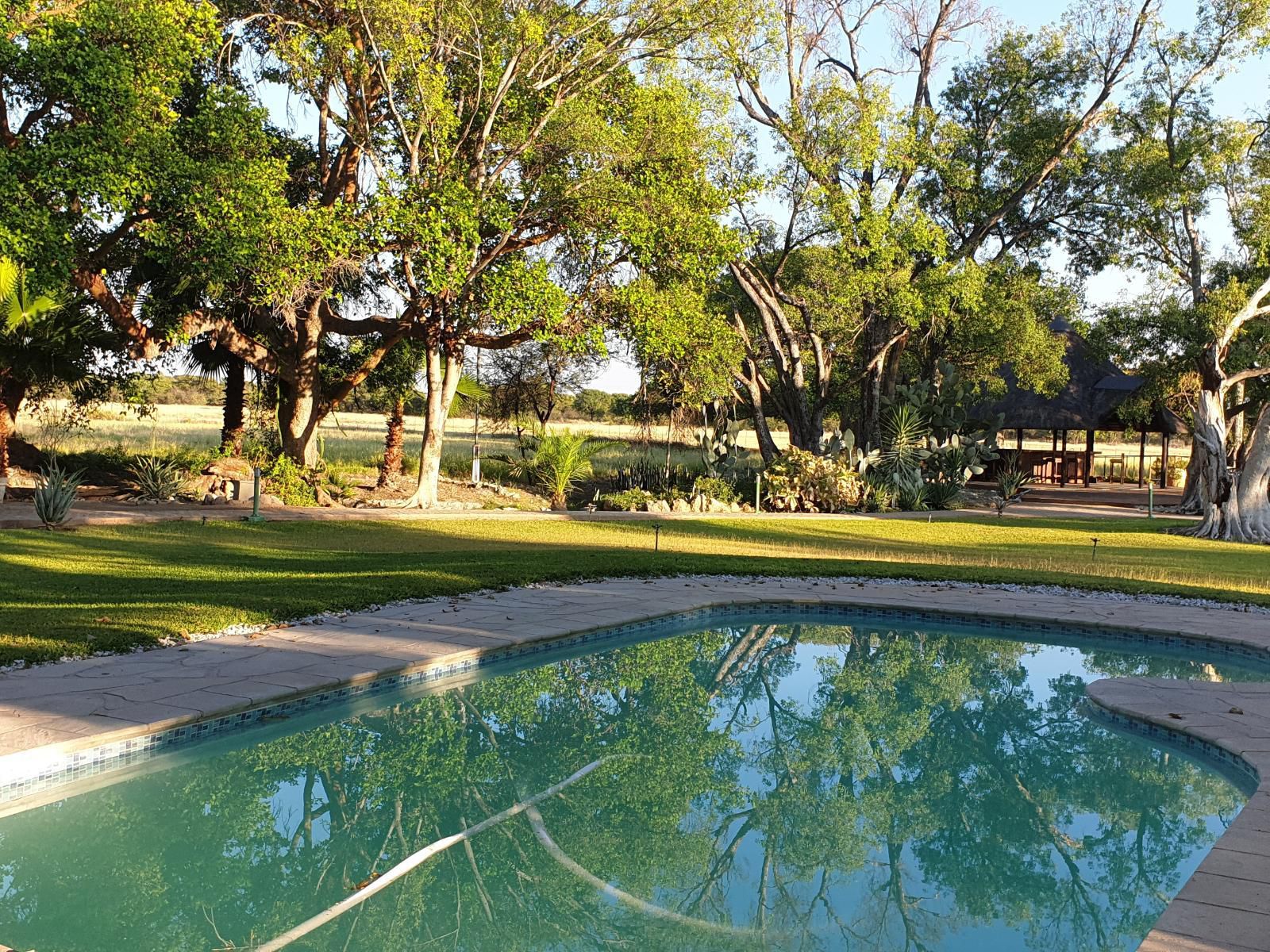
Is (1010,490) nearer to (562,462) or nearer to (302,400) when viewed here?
(562,462)

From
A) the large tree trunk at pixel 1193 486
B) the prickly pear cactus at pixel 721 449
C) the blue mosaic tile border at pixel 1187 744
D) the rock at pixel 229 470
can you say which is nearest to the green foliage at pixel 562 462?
the prickly pear cactus at pixel 721 449

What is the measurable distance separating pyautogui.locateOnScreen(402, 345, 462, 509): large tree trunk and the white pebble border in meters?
7.90

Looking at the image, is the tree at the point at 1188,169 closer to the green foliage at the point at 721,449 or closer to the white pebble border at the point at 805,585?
the green foliage at the point at 721,449

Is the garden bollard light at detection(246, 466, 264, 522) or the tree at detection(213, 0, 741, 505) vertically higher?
the tree at detection(213, 0, 741, 505)

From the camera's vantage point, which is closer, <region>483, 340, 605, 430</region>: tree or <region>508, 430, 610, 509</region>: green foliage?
<region>508, 430, 610, 509</region>: green foliage

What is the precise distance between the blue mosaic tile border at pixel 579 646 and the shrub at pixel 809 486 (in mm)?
10883

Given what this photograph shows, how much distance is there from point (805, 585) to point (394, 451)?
12682 millimetres

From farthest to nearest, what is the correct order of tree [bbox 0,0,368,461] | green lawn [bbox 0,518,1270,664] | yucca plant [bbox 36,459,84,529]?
tree [bbox 0,0,368,461] < yucca plant [bbox 36,459,84,529] < green lawn [bbox 0,518,1270,664]

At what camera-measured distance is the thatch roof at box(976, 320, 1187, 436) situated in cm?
3119

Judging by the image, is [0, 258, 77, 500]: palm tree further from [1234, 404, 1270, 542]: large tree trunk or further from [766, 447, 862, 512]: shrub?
[1234, 404, 1270, 542]: large tree trunk

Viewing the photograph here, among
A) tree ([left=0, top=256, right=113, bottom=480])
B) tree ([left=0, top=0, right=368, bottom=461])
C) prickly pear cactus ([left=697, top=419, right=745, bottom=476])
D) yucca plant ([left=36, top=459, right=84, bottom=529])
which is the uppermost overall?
tree ([left=0, top=0, right=368, bottom=461])

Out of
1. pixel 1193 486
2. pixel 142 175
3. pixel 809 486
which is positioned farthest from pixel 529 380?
pixel 1193 486

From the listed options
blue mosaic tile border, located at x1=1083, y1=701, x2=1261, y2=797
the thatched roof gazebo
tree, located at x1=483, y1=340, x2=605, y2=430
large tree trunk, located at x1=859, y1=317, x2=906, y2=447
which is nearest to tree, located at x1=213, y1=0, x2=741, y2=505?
tree, located at x1=483, y1=340, x2=605, y2=430

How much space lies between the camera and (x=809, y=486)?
21016 mm
